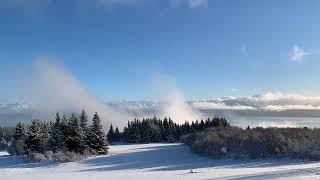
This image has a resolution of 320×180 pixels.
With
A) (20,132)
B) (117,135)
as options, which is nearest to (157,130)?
(117,135)

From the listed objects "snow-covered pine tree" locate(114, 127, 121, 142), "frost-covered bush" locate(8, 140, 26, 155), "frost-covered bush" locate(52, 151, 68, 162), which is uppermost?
"snow-covered pine tree" locate(114, 127, 121, 142)

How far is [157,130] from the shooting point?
496 feet

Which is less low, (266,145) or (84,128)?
(84,128)

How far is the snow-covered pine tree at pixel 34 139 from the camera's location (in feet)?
277

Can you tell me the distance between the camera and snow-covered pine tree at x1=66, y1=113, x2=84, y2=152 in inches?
3214

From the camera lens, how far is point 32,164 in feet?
238

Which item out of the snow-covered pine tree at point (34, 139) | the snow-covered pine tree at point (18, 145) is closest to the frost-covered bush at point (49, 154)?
the snow-covered pine tree at point (34, 139)

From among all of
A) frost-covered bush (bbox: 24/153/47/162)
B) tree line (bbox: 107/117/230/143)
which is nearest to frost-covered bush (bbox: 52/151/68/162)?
frost-covered bush (bbox: 24/153/47/162)

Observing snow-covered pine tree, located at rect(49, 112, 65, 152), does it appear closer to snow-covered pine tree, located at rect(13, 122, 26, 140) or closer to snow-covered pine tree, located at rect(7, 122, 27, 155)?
snow-covered pine tree, located at rect(7, 122, 27, 155)

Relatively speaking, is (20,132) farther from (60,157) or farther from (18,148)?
(60,157)

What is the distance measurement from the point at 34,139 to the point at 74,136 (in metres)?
9.57

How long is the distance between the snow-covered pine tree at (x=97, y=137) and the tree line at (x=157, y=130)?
64.9 m

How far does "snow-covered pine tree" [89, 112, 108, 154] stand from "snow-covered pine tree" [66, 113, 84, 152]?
89.1 inches

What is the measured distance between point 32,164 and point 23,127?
3115 cm
